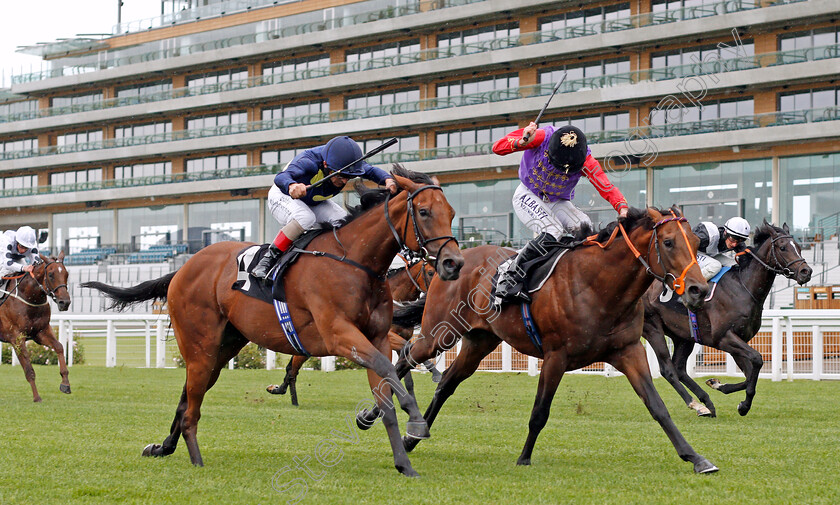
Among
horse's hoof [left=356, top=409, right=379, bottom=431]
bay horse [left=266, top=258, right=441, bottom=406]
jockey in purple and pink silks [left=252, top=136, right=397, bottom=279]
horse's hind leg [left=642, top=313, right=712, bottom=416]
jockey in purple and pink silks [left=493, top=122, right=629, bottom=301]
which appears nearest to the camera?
horse's hoof [left=356, top=409, right=379, bottom=431]

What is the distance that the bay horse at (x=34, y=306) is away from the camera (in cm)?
1112

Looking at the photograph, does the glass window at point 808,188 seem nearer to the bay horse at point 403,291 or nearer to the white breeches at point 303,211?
the bay horse at point 403,291

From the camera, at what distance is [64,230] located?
47062mm

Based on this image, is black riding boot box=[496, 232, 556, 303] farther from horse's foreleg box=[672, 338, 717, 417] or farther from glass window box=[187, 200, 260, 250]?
glass window box=[187, 200, 260, 250]

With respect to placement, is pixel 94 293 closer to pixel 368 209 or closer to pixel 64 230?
pixel 64 230

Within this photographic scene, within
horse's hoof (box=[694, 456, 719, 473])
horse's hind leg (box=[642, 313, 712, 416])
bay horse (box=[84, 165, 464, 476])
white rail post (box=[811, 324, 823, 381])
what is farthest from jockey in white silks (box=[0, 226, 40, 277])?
white rail post (box=[811, 324, 823, 381])

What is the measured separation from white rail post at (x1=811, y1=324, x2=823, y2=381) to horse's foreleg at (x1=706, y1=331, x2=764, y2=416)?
4454 millimetres

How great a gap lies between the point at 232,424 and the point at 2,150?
1878 inches

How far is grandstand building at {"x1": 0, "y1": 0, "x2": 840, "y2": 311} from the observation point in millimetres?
29922

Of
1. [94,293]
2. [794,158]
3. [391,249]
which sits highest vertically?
[794,158]

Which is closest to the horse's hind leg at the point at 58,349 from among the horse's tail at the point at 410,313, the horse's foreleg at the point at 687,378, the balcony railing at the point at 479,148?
the horse's tail at the point at 410,313

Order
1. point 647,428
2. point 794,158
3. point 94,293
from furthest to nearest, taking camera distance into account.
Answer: point 94,293 < point 794,158 < point 647,428

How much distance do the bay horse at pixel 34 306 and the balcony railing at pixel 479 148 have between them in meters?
21.9

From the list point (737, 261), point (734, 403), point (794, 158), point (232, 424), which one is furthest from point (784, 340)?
point (794, 158)
